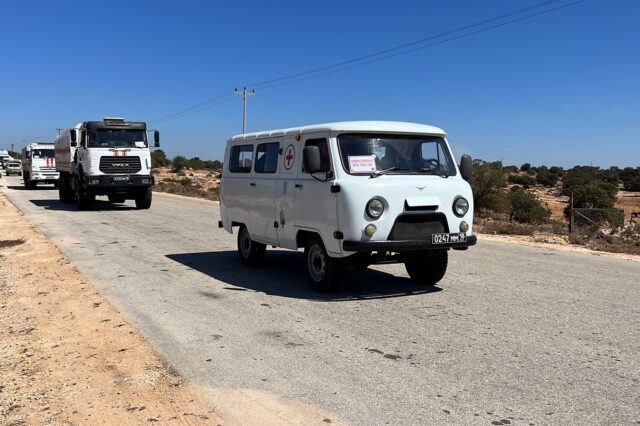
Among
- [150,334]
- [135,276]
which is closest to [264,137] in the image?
[135,276]

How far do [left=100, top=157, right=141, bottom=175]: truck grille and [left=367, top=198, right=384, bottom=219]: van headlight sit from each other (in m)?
16.6

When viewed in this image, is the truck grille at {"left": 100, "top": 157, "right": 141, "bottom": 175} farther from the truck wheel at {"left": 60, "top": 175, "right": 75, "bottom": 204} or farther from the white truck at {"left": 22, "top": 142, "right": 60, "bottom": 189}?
the white truck at {"left": 22, "top": 142, "right": 60, "bottom": 189}

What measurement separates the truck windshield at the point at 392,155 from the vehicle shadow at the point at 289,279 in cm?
163

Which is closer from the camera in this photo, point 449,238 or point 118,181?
point 449,238

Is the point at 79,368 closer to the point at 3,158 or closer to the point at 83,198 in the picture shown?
the point at 83,198

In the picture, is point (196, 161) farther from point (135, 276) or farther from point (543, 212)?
point (135, 276)

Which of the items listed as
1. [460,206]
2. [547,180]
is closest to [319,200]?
[460,206]

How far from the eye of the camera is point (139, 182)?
21594 millimetres

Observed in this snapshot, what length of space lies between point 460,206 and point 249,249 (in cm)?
386

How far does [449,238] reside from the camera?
277 inches

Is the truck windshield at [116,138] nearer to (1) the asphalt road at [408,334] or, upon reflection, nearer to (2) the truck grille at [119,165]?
(2) the truck grille at [119,165]

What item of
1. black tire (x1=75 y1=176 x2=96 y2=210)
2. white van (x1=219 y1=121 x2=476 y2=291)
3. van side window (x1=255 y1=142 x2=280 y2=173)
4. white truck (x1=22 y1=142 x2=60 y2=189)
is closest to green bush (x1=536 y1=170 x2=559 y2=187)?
white truck (x1=22 y1=142 x2=60 y2=189)

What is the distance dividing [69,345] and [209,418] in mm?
2277

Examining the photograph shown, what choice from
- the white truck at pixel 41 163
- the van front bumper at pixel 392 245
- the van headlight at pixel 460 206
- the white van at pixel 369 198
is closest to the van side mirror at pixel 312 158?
the white van at pixel 369 198
